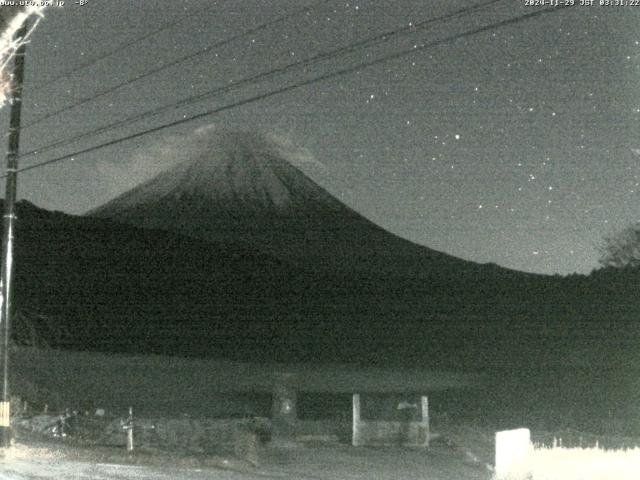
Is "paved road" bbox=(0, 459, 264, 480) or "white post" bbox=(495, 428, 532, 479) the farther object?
"paved road" bbox=(0, 459, 264, 480)

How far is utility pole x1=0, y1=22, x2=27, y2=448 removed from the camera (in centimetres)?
1677

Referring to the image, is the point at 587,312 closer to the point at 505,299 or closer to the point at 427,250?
the point at 505,299

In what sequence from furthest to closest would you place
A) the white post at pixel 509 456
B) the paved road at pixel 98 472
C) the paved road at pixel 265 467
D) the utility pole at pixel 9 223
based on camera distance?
1. the utility pole at pixel 9 223
2. the paved road at pixel 265 467
3. the paved road at pixel 98 472
4. the white post at pixel 509 456

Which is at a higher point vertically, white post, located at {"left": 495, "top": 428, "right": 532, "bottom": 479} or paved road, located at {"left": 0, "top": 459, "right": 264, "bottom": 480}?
white post, located at {"left": 495, "top": 428, "right": 532, "bottom": 479}

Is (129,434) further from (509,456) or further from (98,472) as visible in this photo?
(509,456)

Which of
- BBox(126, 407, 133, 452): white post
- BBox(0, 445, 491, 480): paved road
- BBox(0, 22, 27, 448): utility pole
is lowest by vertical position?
BBox(0, 445, 491, 480): paved road

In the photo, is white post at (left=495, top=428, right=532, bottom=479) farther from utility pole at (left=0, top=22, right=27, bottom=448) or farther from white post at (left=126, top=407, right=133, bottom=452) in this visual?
utility pole at (left=0, top=22, right=27, bottom=448)

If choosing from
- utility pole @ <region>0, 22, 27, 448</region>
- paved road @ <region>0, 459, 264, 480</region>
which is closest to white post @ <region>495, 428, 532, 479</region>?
paved road @ <region>0, 459, 264, 480</region>

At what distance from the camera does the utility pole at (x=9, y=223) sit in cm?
1677

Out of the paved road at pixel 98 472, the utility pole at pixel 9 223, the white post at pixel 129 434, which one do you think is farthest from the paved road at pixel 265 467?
the white post at pixel 129 434

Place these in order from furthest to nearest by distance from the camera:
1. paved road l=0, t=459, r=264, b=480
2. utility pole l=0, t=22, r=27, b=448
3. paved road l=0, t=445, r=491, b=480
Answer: utility pole l=0, t=22, r=27, b=448
paved road l=0, t=445, r=491, b=480
paved road l=0, t=459, r=264, b=480

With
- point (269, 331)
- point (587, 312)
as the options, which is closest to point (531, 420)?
point (587, 312)

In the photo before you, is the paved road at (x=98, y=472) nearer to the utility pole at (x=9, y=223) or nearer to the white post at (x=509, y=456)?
the utility pole at (x=9, y=223)

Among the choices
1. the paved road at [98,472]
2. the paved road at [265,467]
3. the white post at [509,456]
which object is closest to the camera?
the white post at [509,456]
